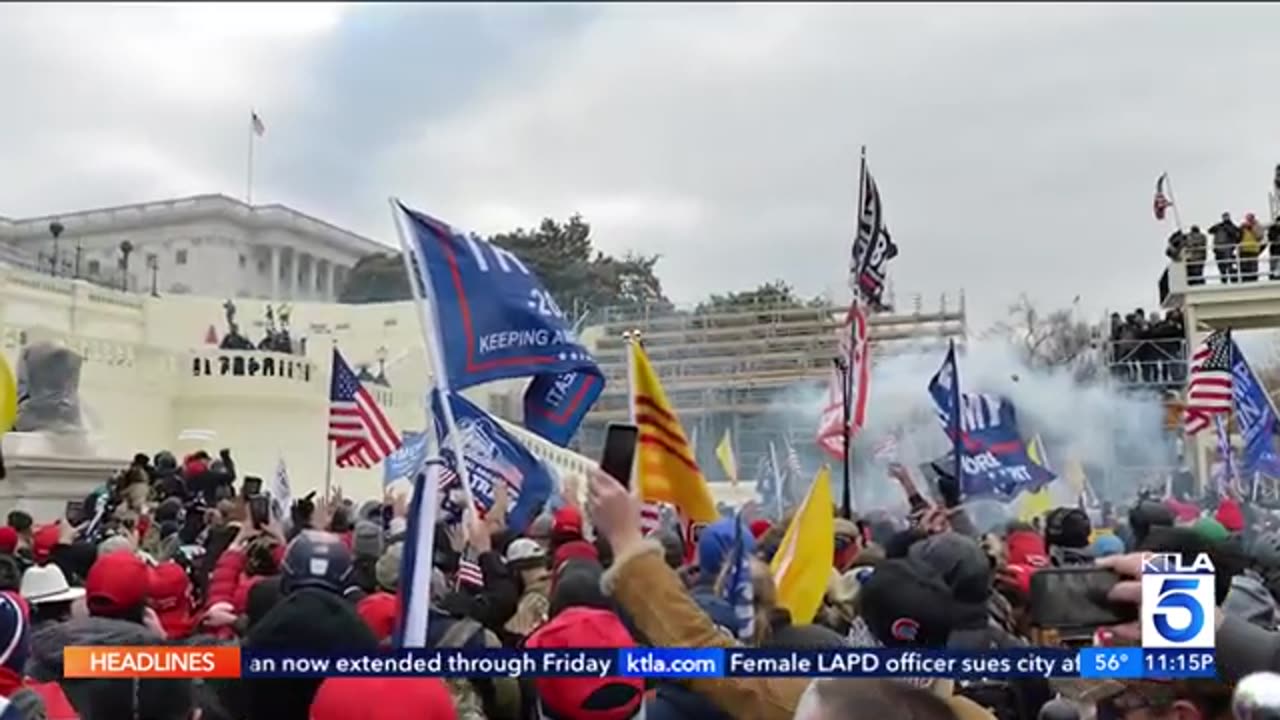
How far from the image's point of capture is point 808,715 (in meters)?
2.11

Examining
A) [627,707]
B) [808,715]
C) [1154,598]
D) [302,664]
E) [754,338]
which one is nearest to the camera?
[808,715]

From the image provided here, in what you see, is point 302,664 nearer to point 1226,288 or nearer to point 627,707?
point 627,707

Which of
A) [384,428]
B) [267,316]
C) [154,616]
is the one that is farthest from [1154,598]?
[267,316]

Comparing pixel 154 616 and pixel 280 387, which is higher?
pixel 280 387

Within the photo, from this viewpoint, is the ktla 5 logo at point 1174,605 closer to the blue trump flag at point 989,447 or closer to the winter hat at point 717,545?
the winter hat at point 717,545

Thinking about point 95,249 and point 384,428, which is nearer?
point 384,428

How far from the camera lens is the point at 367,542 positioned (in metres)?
6.09

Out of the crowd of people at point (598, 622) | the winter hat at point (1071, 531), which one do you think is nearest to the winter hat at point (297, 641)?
the crowd of people at point (598, 622)

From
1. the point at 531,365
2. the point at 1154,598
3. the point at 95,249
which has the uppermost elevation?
the point at 95,249

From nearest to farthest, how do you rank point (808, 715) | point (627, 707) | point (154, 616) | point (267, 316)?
point (808, 715) < point (627, 707) < point (154, 616) < point (267, 316)

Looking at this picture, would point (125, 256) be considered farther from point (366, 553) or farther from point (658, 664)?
point (658, 664)

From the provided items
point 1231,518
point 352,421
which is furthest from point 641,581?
point 352,421

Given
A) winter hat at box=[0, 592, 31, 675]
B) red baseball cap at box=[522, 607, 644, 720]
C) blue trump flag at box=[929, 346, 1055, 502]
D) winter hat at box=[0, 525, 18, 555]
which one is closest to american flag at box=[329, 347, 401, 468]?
winter hat at box=[0, 525, 18, 555]

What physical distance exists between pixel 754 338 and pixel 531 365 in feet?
57.7
